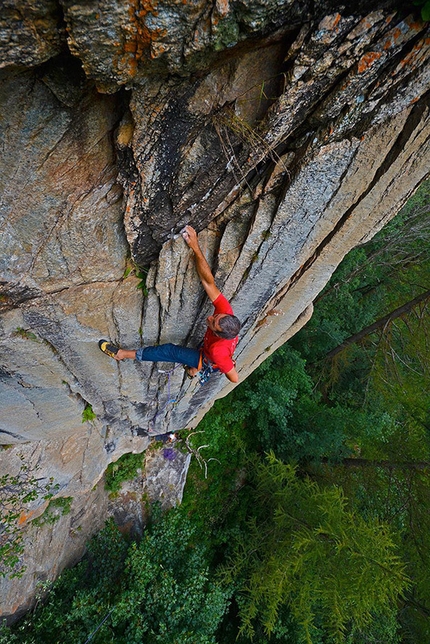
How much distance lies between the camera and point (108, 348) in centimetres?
479

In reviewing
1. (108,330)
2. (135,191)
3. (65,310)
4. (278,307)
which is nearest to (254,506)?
(278,307)

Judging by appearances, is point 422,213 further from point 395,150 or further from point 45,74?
point 45,74

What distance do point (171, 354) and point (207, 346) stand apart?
543 mm

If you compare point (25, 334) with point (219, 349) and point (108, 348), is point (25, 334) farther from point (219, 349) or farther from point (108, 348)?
point (219, 349)

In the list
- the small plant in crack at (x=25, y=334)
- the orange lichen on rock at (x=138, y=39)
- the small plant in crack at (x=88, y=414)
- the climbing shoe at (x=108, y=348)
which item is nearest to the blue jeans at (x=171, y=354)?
the climbing shoe at (x=108, y=348)

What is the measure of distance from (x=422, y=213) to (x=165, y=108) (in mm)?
11317

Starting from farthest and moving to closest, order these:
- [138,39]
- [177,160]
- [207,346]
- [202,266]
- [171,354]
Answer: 1. [171,354]
2. [207,346]
3. [202,266]
4. [177,160]
5. [138,39]

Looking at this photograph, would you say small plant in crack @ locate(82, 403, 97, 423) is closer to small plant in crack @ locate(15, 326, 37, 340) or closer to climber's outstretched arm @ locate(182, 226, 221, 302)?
small plant in crack @ locate(15, 326, 37, 340)

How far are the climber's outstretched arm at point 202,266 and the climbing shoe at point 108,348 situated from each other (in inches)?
60.1

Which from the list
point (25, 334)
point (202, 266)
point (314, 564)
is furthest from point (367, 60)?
point (314, 564)

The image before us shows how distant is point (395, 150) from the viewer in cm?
329

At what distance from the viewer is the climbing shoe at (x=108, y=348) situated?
475cm

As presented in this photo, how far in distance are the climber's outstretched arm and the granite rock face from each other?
107mm

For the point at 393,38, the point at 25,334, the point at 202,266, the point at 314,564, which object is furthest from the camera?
the point at 314,564
